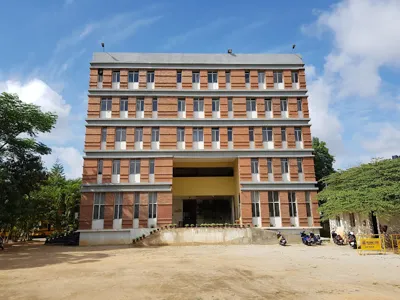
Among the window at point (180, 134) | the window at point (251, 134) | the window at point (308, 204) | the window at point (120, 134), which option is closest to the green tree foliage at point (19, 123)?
the window at point (120, 134)

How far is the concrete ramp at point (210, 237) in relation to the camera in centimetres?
2228

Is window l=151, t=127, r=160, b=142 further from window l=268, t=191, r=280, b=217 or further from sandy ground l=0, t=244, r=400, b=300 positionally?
sandy ground l=0, t=244, r=400, b=300

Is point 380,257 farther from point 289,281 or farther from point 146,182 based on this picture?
point 146,182

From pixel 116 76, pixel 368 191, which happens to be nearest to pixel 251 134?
pixel 368 191

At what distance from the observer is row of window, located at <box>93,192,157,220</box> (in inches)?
960

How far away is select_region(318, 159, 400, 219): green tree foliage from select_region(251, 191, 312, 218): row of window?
318 centimetres

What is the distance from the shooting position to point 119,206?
2462 centimetres

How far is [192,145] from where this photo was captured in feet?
84.9

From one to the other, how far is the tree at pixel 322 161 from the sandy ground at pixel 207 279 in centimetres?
1986

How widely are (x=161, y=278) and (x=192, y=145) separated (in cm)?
1644

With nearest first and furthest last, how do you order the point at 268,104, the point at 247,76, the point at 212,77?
the point at 268,104 < the point at 212,77 < the point at 247,76

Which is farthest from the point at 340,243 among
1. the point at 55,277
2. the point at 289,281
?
the point at 55,277

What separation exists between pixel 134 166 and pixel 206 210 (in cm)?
955

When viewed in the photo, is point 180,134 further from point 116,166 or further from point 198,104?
point 116,166
